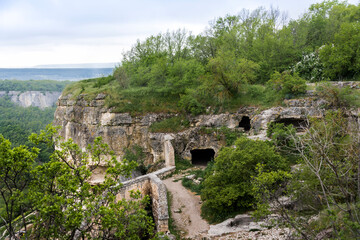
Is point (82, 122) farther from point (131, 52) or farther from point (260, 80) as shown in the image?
point (260, 80)

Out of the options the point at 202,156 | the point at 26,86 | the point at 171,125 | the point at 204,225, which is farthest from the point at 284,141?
the point at 26,86

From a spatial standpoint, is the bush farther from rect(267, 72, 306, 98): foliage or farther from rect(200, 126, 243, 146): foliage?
rect(267, 72, 306, 98): foliage

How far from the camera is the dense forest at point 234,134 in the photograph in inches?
244

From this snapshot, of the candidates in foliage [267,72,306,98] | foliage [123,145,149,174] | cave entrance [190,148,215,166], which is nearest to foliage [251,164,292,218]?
foliage [267,72,306,98]

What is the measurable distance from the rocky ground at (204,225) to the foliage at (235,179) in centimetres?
65

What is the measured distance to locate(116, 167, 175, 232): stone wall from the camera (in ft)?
36.2

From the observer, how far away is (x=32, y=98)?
107 metres

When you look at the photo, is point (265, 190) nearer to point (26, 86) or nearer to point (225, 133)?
point (225, 133)

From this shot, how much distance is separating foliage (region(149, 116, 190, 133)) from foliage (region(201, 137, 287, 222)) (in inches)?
371

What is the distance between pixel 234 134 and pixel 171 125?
5.41 metres

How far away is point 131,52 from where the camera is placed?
2789cm

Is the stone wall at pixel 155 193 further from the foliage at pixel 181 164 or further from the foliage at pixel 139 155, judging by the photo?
the foliage at pixel 139 155

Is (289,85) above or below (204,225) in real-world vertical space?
above

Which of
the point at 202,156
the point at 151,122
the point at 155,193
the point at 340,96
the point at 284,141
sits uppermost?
the point at 340,96
